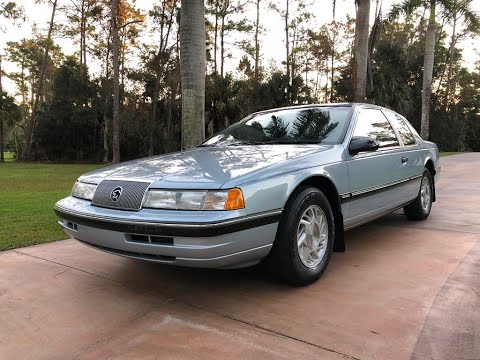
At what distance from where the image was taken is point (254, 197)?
2.79 m

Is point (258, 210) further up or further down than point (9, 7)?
further down

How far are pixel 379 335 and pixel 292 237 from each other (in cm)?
87

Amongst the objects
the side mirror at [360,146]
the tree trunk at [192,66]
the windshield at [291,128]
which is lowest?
the side mirror at [360,146]

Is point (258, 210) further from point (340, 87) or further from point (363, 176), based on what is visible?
point (340, 87)

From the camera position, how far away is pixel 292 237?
303 cm

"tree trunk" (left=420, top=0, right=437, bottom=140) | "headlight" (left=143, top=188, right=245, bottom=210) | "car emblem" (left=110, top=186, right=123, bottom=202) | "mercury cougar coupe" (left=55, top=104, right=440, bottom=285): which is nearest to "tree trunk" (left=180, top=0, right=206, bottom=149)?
"mercury cougar coupe" (left=55, top=104, right=440, bottom=285)

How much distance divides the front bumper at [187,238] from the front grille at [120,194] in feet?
0.20

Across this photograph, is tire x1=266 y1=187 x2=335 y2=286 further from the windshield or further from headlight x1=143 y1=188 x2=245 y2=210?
the windshield

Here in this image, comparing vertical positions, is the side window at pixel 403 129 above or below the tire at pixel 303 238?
above

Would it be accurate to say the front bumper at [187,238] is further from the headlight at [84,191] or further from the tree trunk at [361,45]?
the tree trunk at [361,45]

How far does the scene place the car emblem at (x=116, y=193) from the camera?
3.01 m

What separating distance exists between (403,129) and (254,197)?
3.21m

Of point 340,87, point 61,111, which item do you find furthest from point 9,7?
point 340,87

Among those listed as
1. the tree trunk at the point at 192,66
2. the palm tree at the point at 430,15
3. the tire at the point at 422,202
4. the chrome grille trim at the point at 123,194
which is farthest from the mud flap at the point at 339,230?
the palm tree at the point at 430,15
